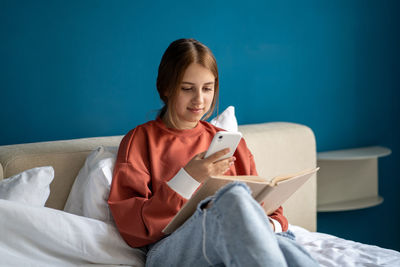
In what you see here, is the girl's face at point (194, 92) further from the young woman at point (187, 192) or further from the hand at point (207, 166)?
the hand at point (207, 166)

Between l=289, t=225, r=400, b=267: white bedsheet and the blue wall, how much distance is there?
0.85m

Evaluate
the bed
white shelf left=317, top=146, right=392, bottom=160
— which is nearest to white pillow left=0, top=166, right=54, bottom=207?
the bed

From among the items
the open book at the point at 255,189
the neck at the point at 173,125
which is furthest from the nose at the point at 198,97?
the open book at the point at 255,189

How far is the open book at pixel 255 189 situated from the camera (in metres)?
1.18

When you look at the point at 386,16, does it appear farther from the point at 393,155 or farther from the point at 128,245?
the point at 128,245

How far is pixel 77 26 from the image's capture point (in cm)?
190

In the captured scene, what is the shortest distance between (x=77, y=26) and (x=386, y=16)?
167 cm

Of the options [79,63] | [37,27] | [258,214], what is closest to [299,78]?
[79,63]

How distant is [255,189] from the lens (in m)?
1.24

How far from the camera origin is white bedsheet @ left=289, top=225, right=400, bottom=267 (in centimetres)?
143

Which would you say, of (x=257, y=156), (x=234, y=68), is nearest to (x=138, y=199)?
(x=257, y=156)

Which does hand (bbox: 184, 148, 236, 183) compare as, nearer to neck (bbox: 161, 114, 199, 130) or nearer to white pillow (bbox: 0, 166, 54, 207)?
neck (bbox: 161, 114, 199, 130)

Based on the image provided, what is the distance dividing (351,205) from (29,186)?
1687 millimetres

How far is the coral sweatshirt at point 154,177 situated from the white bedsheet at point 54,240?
6 centimetres
